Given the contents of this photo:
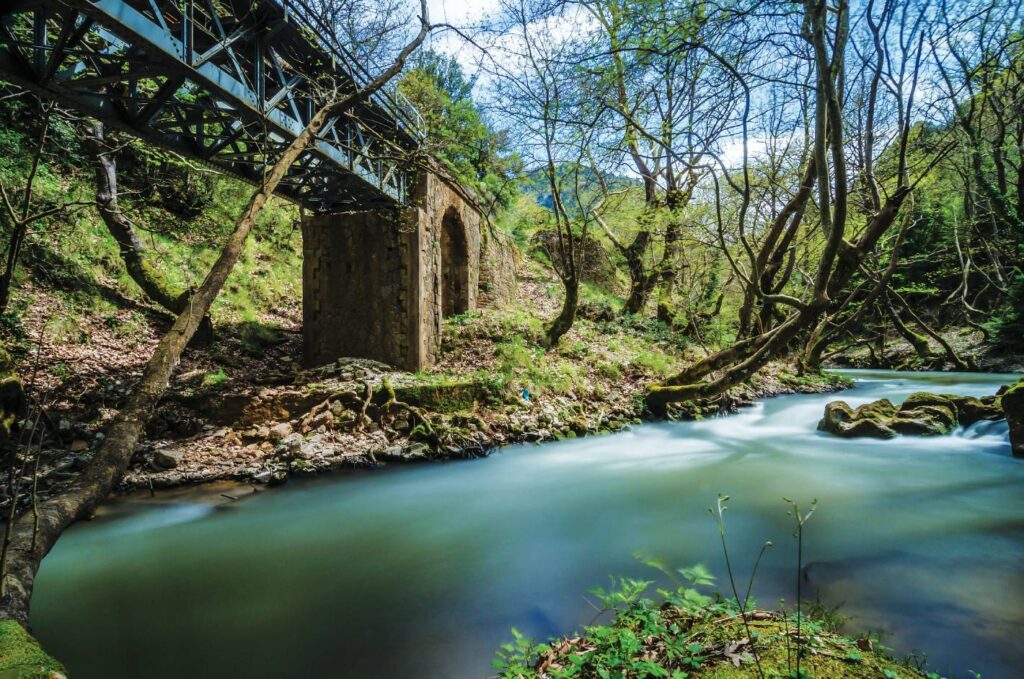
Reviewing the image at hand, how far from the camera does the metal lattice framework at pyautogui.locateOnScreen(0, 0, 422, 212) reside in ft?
15.0

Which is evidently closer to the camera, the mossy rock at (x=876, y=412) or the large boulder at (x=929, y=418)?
the large boulder at (x=929, y=418)

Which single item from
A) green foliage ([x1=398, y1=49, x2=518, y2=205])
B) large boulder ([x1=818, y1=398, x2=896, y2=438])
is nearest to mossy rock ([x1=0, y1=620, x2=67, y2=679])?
green foliage ([x1=398, y1=49, x2=518, y2=205])

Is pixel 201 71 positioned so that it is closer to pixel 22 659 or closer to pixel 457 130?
pixel 22 659

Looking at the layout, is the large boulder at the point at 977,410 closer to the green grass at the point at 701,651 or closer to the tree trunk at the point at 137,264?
the green grass at the point at 701,651

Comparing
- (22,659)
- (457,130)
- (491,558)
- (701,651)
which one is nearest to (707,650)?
(701,651)

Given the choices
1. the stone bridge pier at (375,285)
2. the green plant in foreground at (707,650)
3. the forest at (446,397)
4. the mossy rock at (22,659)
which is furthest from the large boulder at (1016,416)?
the mossy rock at (22,659)

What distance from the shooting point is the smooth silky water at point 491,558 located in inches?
115

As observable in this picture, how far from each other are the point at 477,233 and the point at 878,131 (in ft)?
32.5

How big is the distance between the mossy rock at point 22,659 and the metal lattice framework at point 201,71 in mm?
4826

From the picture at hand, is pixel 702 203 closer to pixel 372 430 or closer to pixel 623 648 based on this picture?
pixel 372 430

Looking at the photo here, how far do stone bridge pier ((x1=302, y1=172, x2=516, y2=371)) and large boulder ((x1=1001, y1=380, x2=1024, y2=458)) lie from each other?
379 inches

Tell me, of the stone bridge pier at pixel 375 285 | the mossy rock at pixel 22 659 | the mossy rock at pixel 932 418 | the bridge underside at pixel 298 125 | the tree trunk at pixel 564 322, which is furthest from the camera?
the tree trunk at pixel 564 322

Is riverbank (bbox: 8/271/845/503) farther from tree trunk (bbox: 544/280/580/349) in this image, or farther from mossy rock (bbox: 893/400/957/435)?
mossy rock (bbox: 893/400/957/435)

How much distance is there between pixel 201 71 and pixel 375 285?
520 centimetres
